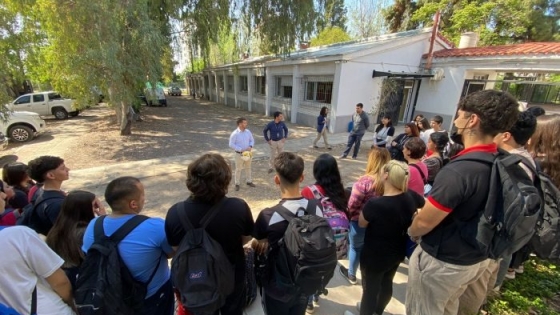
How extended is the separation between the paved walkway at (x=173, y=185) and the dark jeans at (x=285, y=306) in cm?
68

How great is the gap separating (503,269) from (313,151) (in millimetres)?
6136

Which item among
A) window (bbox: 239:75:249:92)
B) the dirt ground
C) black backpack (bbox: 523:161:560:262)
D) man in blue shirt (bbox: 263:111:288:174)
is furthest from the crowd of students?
window (bbox: 239:75:249:92)

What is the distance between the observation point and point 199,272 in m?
1.42

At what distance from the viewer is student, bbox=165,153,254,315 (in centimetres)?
157

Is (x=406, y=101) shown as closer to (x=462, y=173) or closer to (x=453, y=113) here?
(x=453, y=113)

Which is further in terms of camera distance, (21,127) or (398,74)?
(398,74)

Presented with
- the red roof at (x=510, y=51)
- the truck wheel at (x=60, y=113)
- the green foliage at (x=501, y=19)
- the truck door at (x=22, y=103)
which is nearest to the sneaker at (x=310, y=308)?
the red roof at (x=510, y=51)

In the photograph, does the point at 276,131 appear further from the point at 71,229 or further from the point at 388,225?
the point at 71,229

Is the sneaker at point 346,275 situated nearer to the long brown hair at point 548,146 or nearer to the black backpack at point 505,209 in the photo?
the black backpack at point 505,209

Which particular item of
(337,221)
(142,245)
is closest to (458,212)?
(337,221)

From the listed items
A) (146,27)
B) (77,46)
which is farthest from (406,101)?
(77,46)

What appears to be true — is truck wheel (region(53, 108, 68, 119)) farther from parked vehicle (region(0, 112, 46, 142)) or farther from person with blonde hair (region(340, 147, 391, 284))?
person with blonde hair (region(340, 147, 391, 284))

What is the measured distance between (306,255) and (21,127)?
496 inches

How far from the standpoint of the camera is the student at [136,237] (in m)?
1.54
